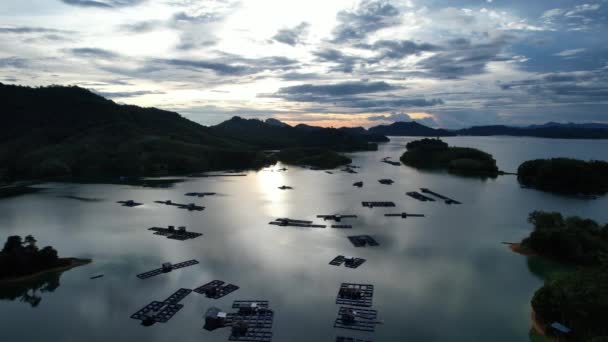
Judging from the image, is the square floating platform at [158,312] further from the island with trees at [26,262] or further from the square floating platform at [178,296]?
the island with trees at [26,262]

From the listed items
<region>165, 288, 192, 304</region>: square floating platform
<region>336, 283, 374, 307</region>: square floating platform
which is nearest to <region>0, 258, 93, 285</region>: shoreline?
<region>165, 288, 192, 304</region>: square floating platform

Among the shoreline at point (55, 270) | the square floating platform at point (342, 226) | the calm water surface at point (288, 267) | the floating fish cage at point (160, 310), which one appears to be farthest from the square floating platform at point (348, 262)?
the shoreline at point (55, 270)

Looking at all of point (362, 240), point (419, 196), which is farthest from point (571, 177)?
point (362, 240)

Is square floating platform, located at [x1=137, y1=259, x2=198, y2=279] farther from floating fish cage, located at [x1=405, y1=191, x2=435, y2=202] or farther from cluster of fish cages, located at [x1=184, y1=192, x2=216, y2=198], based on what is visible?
floating fish cage, located at [x1=405, y1=191, x2=435, y2=202]

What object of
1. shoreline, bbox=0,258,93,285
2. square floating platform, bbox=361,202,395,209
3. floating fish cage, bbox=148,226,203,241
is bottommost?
shoreline, bbox=0,258,93,285

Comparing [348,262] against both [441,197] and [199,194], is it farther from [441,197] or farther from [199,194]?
[199,194]
